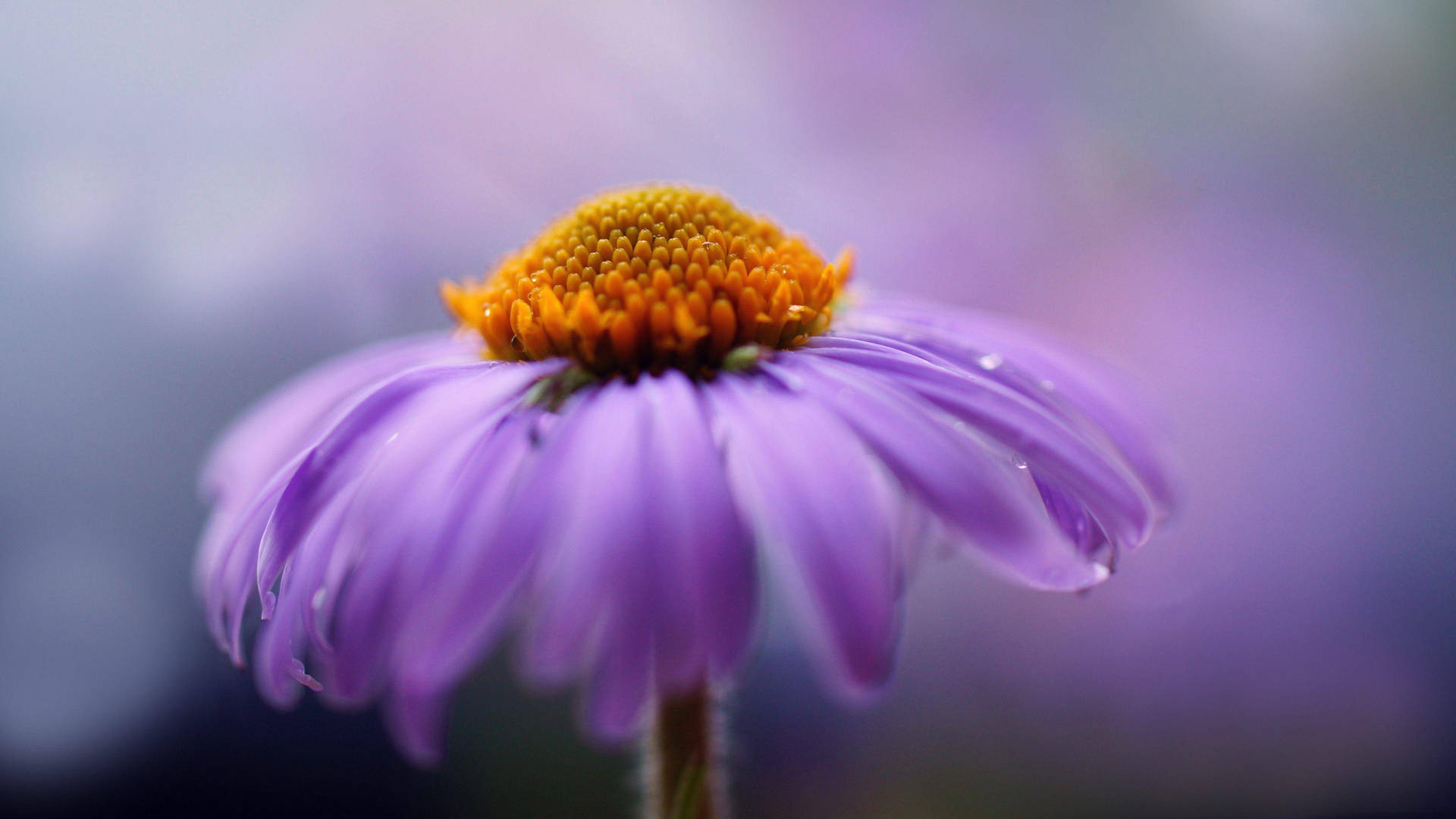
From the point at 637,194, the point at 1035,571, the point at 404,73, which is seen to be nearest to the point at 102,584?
the point at 404,73

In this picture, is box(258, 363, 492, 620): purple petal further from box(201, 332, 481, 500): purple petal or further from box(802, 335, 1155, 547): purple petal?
box(802, 335, 1155, 547): purple petal

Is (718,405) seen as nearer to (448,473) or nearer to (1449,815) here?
(448,473)

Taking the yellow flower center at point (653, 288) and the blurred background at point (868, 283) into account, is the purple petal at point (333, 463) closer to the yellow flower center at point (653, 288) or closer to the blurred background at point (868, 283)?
the yellow flower center at point (653, 288)

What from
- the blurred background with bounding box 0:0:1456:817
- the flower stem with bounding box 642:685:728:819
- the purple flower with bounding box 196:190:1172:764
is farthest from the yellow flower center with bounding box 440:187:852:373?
the blurred background with bounding box 0:0:1456:817

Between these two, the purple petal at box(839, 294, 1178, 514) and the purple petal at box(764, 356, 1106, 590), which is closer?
the purple petal at box(764, 356, 1106, 590)

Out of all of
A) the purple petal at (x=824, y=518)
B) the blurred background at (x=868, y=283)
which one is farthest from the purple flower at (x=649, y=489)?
the blurred background at (x=868, y=283)
